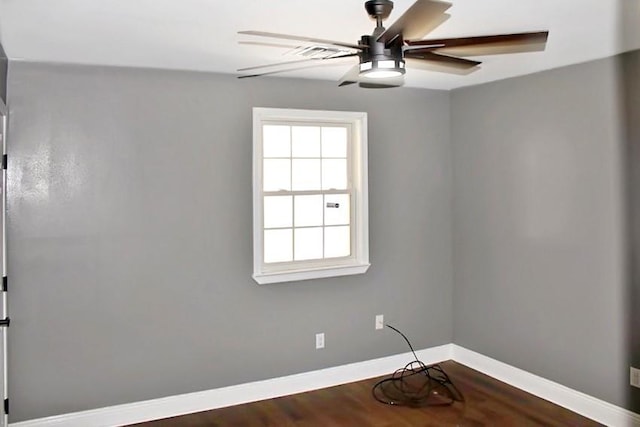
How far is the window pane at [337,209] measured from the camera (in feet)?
14.3

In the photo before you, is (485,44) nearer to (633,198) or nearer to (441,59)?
(441,59)

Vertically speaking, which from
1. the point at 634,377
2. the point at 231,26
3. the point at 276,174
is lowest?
the point at 634,377

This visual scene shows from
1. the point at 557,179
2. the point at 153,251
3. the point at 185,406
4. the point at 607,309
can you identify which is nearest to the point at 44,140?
the point at 153,251

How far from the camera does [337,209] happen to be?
14.5 ft

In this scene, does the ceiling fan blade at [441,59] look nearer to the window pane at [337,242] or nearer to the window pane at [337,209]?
the window pane at [337,209]

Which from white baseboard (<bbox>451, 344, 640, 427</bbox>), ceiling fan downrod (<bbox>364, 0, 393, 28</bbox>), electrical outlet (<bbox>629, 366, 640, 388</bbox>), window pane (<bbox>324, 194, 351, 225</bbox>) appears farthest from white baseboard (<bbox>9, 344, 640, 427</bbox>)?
ceiling fan downrod (<bbox>364, 0, 393, 28</bbox>)

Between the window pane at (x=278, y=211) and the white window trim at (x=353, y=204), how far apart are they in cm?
16

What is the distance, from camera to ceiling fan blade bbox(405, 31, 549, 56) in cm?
213

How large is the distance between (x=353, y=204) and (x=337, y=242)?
342 mm

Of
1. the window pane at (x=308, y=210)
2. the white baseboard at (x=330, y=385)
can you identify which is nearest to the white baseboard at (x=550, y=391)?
the white baseboard at (x=330, y=385)

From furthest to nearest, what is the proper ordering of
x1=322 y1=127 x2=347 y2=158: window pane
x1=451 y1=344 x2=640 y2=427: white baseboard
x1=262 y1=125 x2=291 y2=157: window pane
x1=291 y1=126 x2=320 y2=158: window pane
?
x1=322 y1=127 x2=347 y2=158: window pane < x1=291 y1=126 x2=320 y2=158: window pane < x1=262 y1=125 x2=291 y2=157: window pane < x1=451 y1=344 x2=640 y2=427: white baseboard

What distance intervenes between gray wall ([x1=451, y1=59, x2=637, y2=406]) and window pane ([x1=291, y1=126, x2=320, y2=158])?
1.32 meters

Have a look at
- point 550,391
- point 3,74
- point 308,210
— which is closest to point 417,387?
point 550,391

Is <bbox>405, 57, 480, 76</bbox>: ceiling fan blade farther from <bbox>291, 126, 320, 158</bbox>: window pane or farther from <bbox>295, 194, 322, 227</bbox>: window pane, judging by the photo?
<bbox>295, 194, 322, 227</bbox>: window pane
